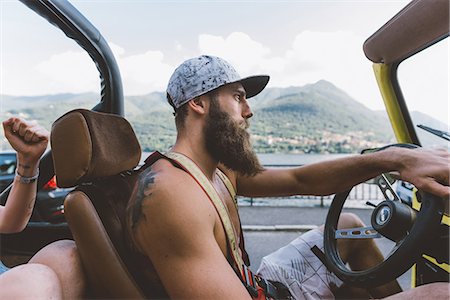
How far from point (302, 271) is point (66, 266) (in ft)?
3.55

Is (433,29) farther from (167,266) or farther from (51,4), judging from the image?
(51,4)

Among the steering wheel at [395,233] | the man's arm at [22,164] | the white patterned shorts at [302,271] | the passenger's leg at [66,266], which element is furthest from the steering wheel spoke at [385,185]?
the man's arm at [22,164]

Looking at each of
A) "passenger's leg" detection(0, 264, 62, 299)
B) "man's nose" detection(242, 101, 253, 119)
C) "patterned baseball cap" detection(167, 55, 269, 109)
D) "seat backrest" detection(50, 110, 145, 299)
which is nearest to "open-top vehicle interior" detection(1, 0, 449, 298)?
"seat backrest" detection(50, 110, 145, 299)

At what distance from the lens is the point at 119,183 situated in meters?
1.37

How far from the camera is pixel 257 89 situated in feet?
6.01

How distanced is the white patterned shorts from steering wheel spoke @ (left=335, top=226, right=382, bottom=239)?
142 mm

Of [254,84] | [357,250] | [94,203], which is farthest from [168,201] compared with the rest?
[357,250]

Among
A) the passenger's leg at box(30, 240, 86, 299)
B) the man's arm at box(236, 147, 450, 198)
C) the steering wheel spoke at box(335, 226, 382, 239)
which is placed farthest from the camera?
the steering wheel spoke at box(335, 226, 382, 239)

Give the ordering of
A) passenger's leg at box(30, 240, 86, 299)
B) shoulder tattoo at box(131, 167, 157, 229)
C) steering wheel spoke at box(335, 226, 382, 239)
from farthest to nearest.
Result: steering wheel spoke at box(335, 226, 382, 239) → shoulder tattoo at box(131, 167, 157, 229) → passenger's leg at box(30, 240, 86, 299)

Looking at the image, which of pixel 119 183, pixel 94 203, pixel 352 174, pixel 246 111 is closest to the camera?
pixel 94 203

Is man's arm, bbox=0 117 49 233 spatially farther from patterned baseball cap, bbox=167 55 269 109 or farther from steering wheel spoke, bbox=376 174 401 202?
steering wheel spoke, bbox=376 174 401 202

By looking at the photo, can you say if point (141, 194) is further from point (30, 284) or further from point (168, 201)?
point (30, 284)

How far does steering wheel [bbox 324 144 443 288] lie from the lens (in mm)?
1288

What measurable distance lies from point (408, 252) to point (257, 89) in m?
0.92
